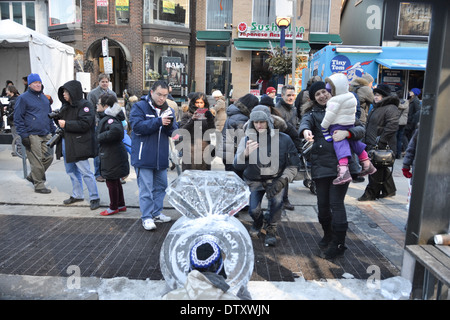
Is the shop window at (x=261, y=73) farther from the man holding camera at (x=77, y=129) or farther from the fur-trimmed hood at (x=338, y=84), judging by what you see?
the fur-trimmed hood at (x=338, y=84)

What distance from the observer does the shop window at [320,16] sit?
69.6 feet

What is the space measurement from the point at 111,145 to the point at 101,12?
17876mm

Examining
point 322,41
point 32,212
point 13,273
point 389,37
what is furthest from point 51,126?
point 322,41

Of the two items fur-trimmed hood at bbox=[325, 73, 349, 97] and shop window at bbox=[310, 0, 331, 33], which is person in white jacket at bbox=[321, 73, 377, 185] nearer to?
fur-trimmed hood at bbox=[325, 73, 349, 97]

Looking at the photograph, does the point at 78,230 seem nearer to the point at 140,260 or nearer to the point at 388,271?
the point at 140,260

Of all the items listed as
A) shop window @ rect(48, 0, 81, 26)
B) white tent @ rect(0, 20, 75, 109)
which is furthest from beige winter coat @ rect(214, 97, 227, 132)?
shop window @ rect(48, 0, 81, 26)

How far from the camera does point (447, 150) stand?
315 centimetres

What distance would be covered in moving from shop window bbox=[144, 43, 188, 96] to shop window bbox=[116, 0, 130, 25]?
188 centimetres

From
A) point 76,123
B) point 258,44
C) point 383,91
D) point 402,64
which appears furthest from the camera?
point 258,44

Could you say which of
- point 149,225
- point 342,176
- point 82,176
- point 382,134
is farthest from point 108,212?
point 382,134

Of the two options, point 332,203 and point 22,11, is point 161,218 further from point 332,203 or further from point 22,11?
point 22,11

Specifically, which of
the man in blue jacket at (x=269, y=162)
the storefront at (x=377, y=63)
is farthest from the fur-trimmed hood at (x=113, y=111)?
the storefront at (x=377, y=63)

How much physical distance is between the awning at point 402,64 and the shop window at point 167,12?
12.7m

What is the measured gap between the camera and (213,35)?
2155 cm
